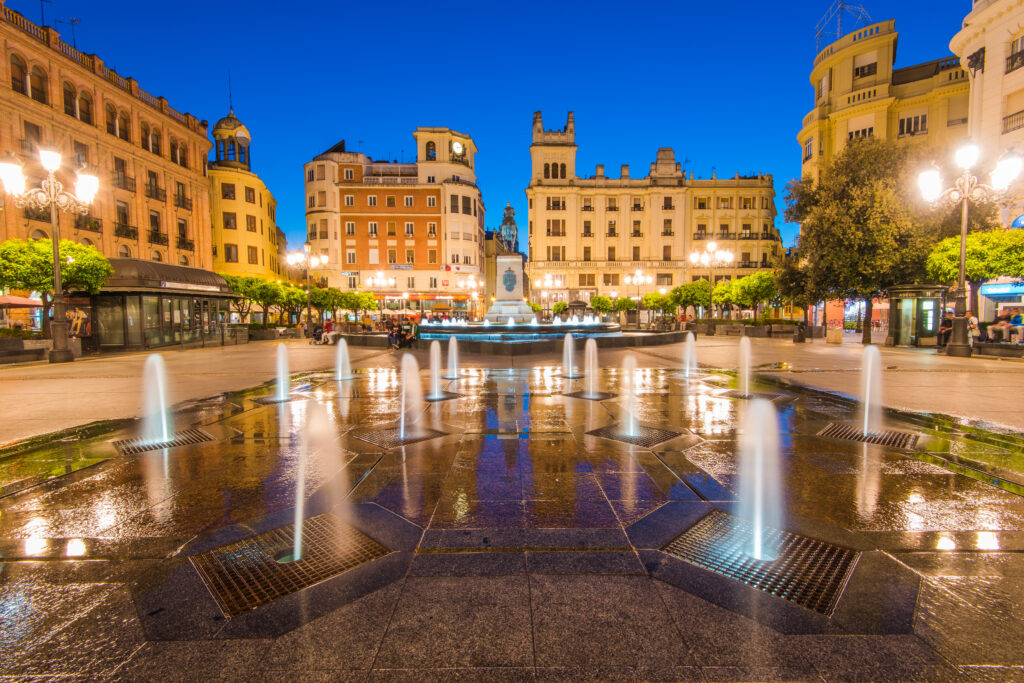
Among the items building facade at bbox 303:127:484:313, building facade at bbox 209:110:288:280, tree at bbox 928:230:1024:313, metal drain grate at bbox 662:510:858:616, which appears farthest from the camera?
building facade at bbox 303:127:484:313

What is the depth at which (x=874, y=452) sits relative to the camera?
5.27 m

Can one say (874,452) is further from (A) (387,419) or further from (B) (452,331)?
(B) (452,331)

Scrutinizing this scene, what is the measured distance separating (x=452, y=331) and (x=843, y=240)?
62.1 ft

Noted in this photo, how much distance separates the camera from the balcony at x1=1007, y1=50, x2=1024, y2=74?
20928 mm

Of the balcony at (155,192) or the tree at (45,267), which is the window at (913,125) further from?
the balcony at (155,192)

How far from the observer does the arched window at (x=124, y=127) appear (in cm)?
2898

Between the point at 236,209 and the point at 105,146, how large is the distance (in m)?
14.3

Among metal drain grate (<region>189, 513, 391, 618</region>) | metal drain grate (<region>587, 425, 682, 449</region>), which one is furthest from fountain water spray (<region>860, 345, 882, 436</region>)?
metal drain grate (<region>189, 513, 391, 618</region>)

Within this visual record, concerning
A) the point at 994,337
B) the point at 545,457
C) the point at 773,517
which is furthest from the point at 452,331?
the point at 994,337

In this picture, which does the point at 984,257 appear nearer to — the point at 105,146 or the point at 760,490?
the point at 760,490

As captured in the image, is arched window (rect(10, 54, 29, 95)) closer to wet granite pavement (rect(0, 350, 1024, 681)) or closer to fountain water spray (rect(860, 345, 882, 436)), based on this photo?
wet granite pavement (rect(0, 350, 1024, 681))

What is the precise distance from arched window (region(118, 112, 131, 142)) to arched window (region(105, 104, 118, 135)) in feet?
1.37

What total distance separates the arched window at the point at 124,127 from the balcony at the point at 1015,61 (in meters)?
47.5

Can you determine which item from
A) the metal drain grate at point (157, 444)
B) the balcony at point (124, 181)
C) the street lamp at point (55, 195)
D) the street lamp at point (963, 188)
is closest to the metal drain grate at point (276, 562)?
the metal drain grate at point (157, 444)
